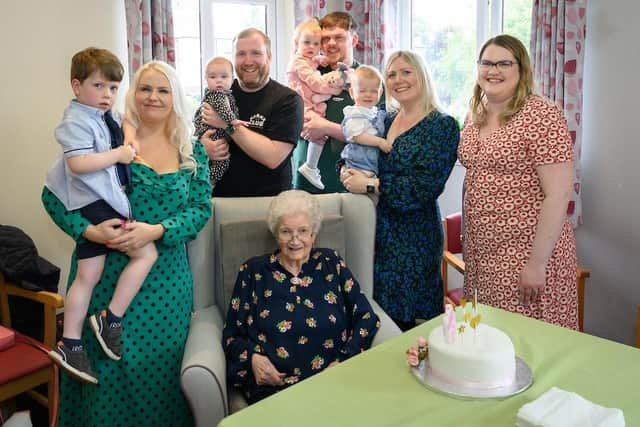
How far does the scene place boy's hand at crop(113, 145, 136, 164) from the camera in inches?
75.7

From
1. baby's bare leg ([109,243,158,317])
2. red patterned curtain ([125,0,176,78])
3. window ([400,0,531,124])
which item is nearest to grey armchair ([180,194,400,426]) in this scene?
baby's bare leg ([109,243,158,317])

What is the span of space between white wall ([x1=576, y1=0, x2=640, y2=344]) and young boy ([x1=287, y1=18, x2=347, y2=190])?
139cm

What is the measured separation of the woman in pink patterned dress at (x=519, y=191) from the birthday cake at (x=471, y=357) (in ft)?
2.30

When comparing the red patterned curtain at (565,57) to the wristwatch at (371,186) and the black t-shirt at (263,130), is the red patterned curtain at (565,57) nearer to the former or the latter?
the wristwatch at (371,186)

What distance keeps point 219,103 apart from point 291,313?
0.96m

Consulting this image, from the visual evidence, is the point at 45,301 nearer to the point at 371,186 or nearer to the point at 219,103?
the point at 219,103

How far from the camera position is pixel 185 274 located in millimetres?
2137

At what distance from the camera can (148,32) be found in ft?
12.0

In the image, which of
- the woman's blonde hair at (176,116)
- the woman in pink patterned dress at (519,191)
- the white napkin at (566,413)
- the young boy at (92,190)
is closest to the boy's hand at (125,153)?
the young boy at (92,190)

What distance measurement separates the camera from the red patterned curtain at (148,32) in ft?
11.8

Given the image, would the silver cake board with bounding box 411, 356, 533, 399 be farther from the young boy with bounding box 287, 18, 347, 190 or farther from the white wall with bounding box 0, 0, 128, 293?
the white wall with bounding box 0, 0, 128, 293

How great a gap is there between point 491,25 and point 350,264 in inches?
98.5

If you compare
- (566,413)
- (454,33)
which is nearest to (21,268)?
(566,413)

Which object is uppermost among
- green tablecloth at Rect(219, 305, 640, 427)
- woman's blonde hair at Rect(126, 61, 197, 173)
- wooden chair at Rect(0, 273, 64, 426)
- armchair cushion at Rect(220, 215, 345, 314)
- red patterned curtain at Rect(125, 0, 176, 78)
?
red patterned curtain at Rect(125, 0, 176, 78)
